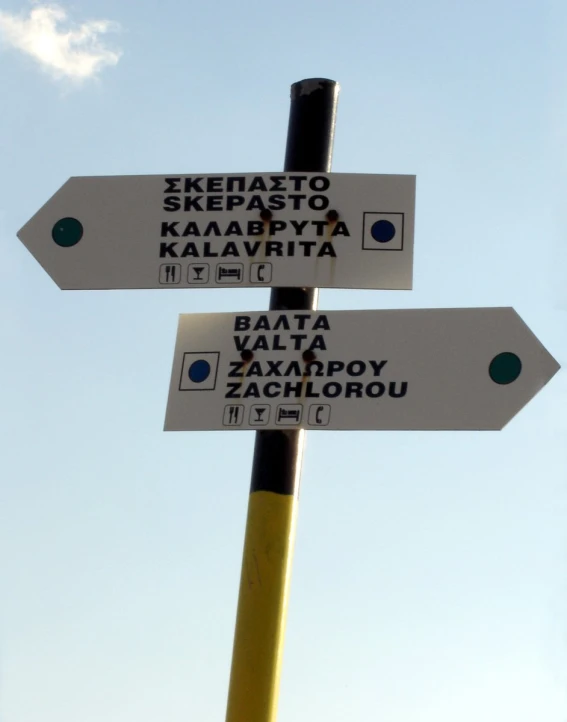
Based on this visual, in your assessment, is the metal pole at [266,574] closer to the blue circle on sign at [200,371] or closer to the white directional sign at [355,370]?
the white directional sign at [355,370]

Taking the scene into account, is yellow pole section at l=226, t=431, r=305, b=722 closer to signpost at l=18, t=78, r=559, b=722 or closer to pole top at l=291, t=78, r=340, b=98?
signpost at l=18, t=78, r=559, b=722

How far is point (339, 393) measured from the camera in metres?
2.66

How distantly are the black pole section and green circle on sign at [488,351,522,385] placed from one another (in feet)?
1.53

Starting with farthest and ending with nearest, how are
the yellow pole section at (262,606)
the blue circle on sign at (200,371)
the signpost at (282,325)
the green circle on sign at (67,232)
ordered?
1. the green circle on sign at (67,232)
2. the blue circle on sign at (200,371)
3. the signpost at (282,325)
4. the yellow pole section at (262,606)

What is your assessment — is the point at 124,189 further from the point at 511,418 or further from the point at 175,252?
the point at 511,418

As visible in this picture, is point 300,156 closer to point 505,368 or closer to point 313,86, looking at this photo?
point 313,86

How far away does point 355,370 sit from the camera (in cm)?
268

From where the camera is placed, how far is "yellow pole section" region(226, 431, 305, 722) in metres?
2.44

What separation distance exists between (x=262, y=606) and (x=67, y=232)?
115 cm

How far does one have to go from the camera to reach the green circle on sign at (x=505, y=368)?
2.61m

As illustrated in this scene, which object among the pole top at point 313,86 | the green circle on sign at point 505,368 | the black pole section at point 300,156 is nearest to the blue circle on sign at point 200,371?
the black pole section at point 300,156

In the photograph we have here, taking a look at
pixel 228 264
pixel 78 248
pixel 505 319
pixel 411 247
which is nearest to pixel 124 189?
pixel 78 248

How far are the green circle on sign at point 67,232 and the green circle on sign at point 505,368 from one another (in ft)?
3.74

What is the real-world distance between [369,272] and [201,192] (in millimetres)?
503
